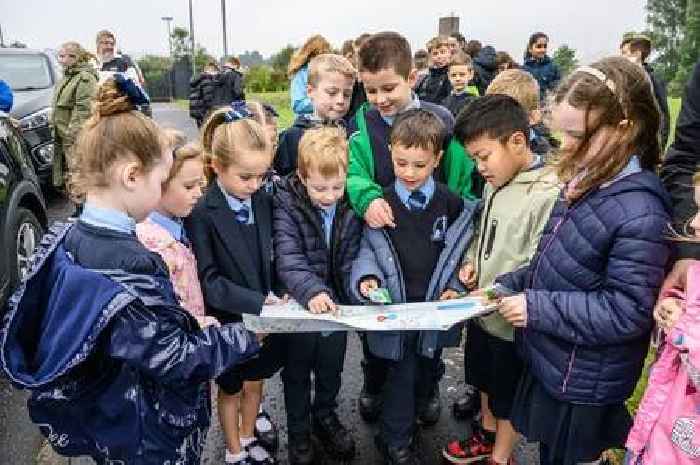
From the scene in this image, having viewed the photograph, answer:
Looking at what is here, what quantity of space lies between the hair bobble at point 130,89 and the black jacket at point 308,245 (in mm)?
785

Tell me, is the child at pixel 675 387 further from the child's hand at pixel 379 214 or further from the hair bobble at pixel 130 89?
the hair bobble at pixel 130 89

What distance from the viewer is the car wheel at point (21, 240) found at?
13.0ft

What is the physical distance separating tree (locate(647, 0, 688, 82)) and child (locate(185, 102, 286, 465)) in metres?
73.4

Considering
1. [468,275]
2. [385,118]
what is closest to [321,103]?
[385,118]

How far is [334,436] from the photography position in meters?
2.85

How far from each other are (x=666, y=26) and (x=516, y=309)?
79.0 m

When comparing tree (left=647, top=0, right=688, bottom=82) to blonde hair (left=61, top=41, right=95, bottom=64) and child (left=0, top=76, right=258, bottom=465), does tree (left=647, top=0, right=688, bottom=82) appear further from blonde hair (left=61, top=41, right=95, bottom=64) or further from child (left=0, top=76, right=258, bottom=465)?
child (left=0, top=76, right=258, bottom=465)

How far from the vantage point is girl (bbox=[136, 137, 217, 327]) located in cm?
226

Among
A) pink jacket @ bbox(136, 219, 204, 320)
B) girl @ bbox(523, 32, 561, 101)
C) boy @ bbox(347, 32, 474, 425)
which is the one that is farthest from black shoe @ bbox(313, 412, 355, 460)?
girl @ bbox(523, 32, 561, 101)

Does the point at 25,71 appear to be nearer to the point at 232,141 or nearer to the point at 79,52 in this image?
the point at 79,52

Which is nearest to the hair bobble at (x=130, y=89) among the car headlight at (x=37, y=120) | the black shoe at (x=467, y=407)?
the black shoe at (x=467, y=407)

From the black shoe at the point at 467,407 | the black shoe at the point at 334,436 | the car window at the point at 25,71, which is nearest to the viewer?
the black shoe at the point at 334,436

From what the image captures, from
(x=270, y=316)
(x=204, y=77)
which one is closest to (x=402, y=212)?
(x=270, y=316)

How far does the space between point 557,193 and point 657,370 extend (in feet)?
2.57
